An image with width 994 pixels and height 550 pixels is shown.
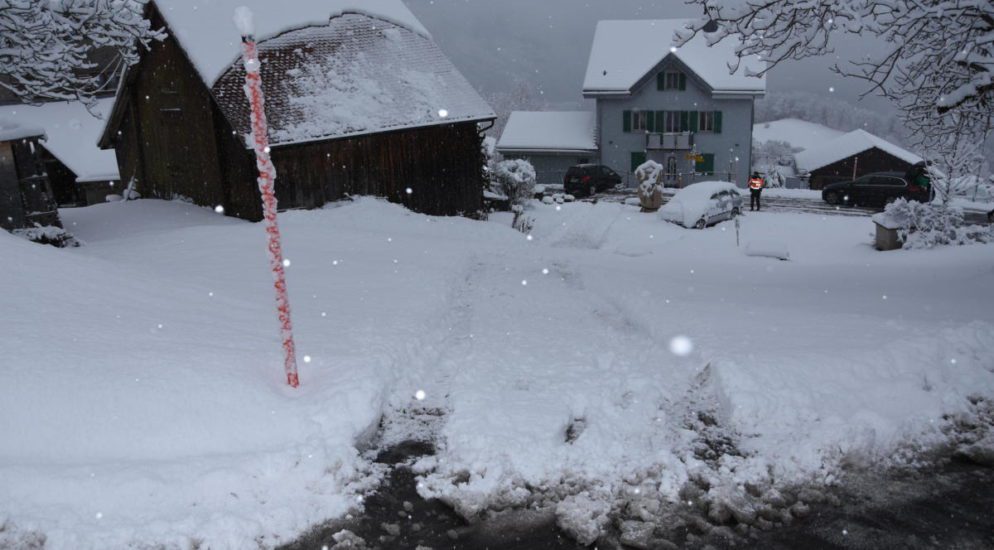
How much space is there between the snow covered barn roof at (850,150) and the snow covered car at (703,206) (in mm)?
23497

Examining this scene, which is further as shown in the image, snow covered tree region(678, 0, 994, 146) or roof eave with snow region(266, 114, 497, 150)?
roof eave with snow region(266, 114, 497, 150)

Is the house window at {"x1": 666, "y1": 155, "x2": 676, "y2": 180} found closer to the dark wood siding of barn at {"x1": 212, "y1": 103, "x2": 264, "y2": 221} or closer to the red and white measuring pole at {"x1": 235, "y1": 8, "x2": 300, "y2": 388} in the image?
the dark wood siding of barn at {"x1": 212, "y1": 103, "x2": 264, "y2": 221}

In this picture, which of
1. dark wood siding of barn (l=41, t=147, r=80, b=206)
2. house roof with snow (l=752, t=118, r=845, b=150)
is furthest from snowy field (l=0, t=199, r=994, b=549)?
house roof with snow (l=752, t=118, r=845, b=150)

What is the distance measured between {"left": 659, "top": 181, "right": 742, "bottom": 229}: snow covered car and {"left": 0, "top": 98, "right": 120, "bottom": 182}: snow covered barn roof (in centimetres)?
2255

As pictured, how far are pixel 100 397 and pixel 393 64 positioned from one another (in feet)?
54.2

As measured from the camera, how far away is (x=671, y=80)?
41.6 meters

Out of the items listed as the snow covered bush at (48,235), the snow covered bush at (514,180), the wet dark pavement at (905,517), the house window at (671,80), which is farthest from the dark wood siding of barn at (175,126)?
the house window at (671,80)

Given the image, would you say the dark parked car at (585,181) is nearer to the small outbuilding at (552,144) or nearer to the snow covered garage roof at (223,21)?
the small outbuilding at (552,144)

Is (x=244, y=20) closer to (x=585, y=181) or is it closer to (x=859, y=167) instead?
(x=585, y=181)

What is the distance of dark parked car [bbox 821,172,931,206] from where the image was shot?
2967cm

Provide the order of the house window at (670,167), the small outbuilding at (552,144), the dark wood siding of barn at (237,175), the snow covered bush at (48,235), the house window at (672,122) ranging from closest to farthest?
1. the snow covered bush at (48,235)
2. the dark wood siding of barn at (237,175)
3. the house window at (672,122)
4. the house window at (670,167)
5. the small outbuilding at (552,144)

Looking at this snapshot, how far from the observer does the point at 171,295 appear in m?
8.81

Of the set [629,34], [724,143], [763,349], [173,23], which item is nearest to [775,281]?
[763,349]

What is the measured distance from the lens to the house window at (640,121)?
4231cm
